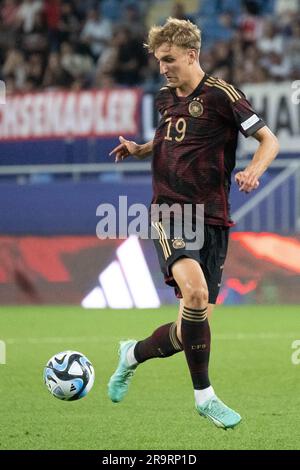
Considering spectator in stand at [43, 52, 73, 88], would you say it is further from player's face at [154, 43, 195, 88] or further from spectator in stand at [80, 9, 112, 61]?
player's face at [154, 43, 195, 88]

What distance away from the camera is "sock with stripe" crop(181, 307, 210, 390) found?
6.54m

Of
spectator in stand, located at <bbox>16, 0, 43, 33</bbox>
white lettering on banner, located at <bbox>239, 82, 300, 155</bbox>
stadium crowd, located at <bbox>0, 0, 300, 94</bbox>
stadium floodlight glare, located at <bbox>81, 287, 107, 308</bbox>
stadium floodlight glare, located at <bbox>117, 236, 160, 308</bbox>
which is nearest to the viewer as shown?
stadium floodlight glare, located at <bbox>117, 236, 160, 308</bbox>

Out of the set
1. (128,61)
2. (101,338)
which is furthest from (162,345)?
(128,61)

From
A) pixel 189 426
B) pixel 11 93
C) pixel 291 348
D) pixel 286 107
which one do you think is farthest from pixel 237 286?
pixel 189 426

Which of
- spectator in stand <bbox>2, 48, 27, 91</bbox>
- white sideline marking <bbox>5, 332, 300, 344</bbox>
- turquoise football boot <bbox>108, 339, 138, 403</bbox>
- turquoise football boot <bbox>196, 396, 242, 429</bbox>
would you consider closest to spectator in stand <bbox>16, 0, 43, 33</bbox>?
spectator in stand <bbox>2, 48, 27, 91</bbox>

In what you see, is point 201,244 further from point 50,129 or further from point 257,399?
point 50,129

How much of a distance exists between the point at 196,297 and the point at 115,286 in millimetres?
7650

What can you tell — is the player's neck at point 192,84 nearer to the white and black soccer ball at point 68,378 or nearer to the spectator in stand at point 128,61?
the white and black soccer ball at point 68,378

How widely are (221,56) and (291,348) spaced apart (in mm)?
8055

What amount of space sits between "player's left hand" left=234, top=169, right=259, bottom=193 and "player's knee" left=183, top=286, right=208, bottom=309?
0.60 meters

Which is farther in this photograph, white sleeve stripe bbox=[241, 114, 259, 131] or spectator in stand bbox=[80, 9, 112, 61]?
spectator in stand bbox=[80, 9, 112, 61]

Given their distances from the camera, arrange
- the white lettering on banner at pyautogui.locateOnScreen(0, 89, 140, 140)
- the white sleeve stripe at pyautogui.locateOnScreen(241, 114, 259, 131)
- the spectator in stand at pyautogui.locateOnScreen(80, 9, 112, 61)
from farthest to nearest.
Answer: the spectator in stand at pyautogui.locateOnScreen(80, 9, 112, 61)
the white lettering on banner at pyautogui.locateOnScreen(0, 89, 140, 140)
the white sleeve stripe at pyautogui.locateOnScreen(241, 114, 259, 131)

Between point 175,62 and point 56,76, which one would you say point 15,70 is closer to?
point 56,76

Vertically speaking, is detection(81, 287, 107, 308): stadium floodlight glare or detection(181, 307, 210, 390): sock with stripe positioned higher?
detection(181, 307, 210, 390): sock with stripe
